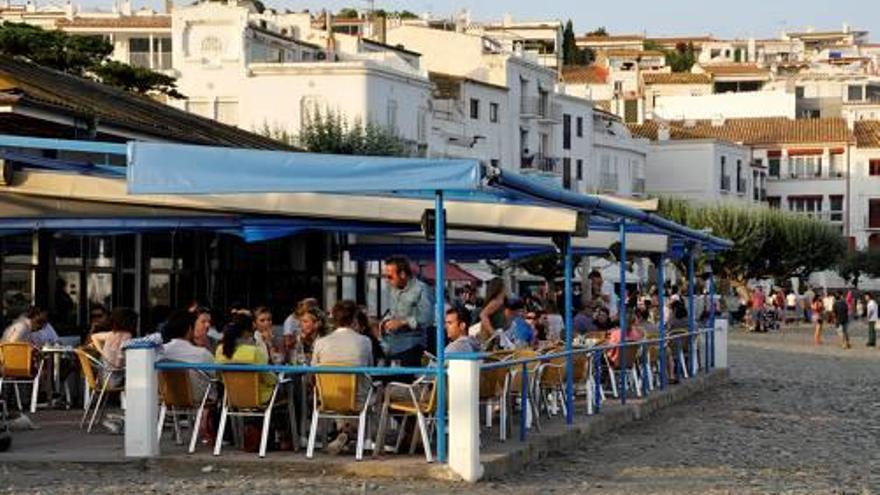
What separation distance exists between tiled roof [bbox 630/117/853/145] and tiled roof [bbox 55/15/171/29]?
3248 centimetres

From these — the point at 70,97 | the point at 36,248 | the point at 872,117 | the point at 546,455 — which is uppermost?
the point at 872,117

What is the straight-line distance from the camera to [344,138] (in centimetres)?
6662

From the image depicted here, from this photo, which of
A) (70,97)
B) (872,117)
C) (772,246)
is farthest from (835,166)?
(70,97)

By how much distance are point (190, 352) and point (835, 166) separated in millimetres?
109128

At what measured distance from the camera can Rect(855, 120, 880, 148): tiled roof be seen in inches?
4700

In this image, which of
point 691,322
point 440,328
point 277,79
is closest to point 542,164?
point 277,79

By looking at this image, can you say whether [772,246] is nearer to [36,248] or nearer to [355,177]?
[36,248]

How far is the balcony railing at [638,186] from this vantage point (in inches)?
4166

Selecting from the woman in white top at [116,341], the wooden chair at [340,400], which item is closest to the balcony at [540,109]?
the woman in white top at [116,341]

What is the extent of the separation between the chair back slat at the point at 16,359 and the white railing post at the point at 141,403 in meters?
3.75

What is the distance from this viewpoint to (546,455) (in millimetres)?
16531

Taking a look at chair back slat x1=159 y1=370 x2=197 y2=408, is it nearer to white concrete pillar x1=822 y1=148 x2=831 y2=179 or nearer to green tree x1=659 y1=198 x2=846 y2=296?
green tree x1=659 y1=198 x2=846 y2=296

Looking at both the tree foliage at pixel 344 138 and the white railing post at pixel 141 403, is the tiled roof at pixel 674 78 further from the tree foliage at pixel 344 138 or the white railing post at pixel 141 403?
the white railing post at pixel 141 403

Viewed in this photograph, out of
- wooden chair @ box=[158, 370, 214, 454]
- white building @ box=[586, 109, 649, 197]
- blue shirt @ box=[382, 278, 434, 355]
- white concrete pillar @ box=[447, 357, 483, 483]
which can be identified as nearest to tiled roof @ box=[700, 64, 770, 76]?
white building @ box=[586, 109, 649, 197]
